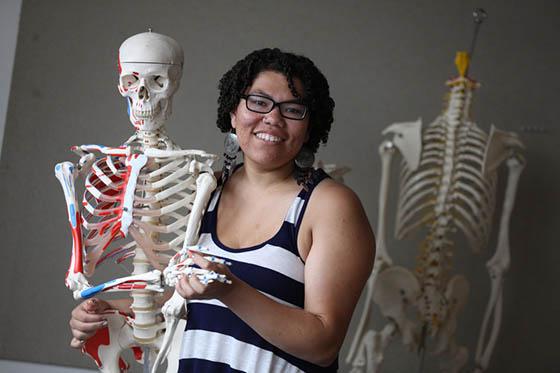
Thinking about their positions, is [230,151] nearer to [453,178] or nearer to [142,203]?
[142,203]

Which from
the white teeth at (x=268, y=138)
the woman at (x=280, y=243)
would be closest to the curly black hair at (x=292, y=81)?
the woman at (x=280, y=243)

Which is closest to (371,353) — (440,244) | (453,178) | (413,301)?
(413,301)

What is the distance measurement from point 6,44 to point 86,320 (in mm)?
1977

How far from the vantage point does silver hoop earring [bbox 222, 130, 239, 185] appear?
1639mm

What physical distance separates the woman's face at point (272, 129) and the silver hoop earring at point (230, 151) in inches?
4.2

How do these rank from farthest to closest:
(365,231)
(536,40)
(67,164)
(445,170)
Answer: (536,40) → (445,170) → (67,164) → (365,231)

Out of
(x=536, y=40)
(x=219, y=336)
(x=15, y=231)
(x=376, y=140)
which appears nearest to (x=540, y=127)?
(x=536, y=40)

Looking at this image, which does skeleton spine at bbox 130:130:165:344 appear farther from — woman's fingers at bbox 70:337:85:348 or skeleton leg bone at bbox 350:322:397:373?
skeleton leg bone at bbox 350:322:397:373

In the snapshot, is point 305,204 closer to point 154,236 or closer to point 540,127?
point 154,236

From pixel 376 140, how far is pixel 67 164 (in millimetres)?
2013

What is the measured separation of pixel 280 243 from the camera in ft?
4.75

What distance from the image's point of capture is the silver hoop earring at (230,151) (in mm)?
1639

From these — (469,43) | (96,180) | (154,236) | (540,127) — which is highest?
(469,43)

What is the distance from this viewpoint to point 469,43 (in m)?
3.36
